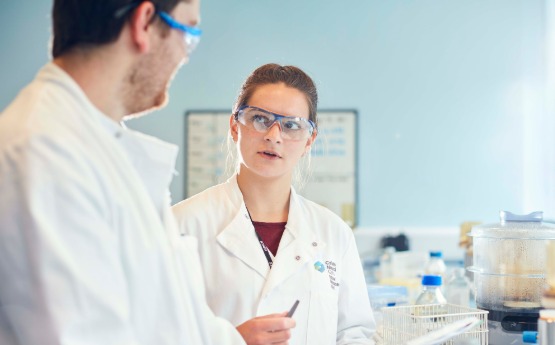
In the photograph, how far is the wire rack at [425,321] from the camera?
67.1 inches

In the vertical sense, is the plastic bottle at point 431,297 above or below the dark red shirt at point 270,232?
below

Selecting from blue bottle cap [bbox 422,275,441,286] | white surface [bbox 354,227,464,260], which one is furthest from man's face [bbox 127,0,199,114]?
white surface [bbox 354,227,464,260]

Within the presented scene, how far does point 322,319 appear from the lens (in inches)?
71.9

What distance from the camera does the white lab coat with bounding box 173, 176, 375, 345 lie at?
178cm

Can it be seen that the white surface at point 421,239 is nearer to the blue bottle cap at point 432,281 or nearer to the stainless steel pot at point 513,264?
the stainless steel pot at point 513,264

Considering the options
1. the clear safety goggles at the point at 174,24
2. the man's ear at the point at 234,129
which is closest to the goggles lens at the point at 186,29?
the clear safety goggles at the point at 174,24

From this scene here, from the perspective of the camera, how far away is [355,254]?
6.59 feet

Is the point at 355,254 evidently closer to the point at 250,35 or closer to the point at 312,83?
the point at 312,83

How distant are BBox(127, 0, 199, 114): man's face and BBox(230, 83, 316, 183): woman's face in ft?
2.26

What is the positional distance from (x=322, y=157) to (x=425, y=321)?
346cm

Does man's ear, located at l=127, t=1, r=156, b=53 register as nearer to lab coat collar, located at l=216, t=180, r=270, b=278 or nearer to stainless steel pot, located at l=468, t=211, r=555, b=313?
lab coat collar, located at l=216, t=180, r=270, b=278

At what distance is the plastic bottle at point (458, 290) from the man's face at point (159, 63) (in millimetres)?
1690

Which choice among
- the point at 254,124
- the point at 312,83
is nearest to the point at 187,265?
the point at 254,124

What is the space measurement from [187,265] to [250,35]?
4248mm
